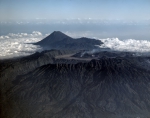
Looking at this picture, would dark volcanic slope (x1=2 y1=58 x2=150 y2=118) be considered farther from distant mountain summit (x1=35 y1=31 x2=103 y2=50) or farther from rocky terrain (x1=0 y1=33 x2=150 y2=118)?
distant mountain summit (x1=35 y1=31 x2=103 y2=50)

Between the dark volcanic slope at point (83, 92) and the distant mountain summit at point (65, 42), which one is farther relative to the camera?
the distant mountain summit at point (65, 42)

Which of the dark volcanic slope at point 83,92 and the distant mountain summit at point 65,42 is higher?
the distant mountain summit at point 65,42

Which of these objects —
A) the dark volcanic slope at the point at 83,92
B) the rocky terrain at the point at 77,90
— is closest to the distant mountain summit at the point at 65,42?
the rocky terrain at the point at 77,90

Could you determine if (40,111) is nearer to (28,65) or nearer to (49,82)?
(49,82)

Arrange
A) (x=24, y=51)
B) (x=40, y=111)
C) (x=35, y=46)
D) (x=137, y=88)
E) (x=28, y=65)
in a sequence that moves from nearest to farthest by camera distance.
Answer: (x=40, y=111)
(x=137, y=88)
(x=28, y=65)
(x=24, y=51)
(x=35, y=46)

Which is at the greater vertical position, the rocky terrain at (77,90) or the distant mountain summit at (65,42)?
the distant mountain summit at (65,42)

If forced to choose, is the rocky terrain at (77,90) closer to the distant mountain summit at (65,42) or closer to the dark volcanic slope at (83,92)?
the dark volcanic slope at (83,92)

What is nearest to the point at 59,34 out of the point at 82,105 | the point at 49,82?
the point at 49,82
